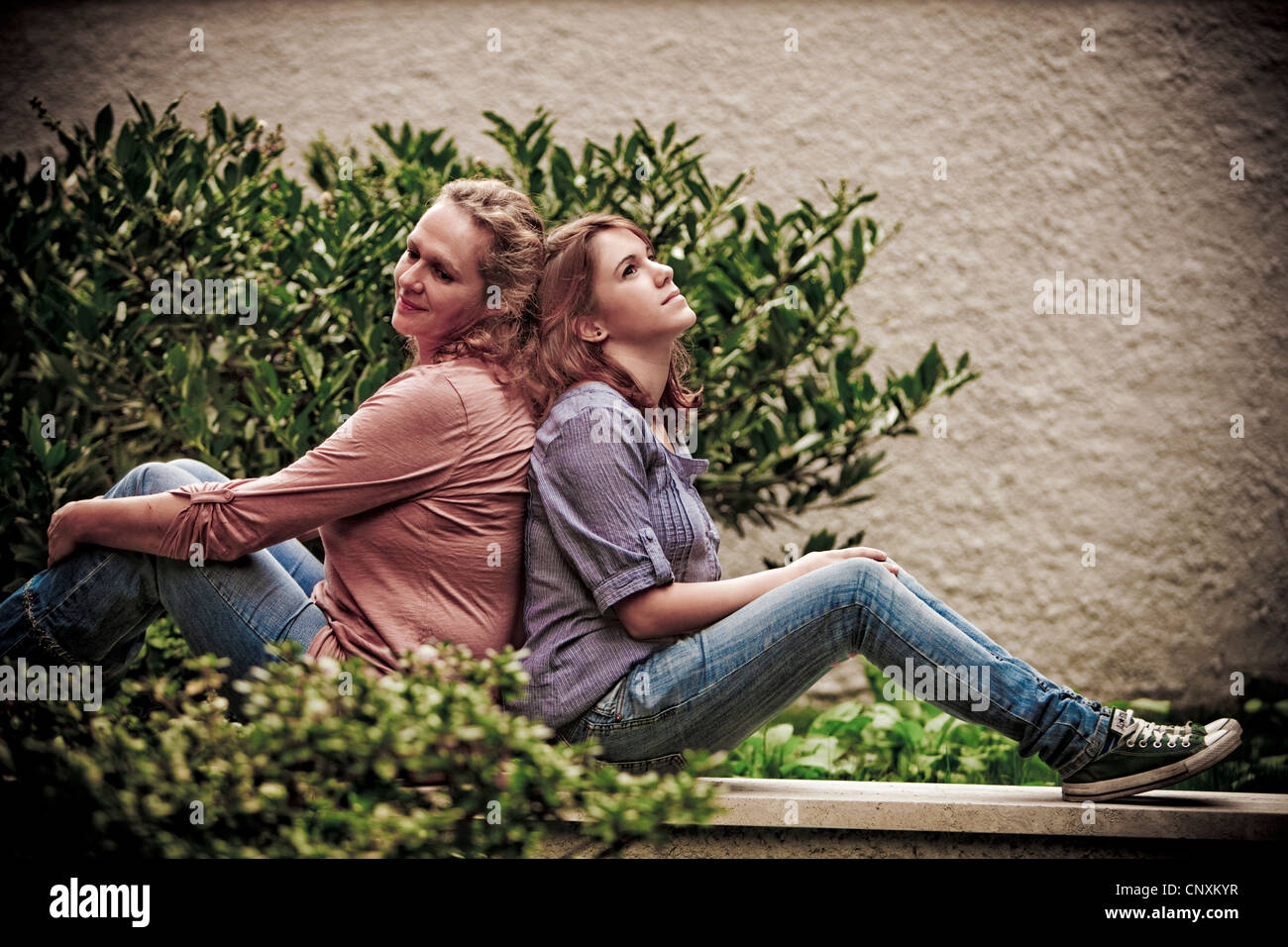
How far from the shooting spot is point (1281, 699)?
466cm

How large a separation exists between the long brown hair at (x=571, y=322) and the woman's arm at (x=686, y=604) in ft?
1.57

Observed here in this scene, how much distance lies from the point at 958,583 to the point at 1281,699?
140 centimetres

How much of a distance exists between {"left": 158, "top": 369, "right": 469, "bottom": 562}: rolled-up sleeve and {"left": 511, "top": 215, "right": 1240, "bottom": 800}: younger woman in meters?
0.23

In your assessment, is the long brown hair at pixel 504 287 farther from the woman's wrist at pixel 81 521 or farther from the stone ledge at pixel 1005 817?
the stone ledge at pixel 1005 817

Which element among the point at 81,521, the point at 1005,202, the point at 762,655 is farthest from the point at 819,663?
the point at 1005,202

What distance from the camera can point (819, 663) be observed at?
7.50 ft

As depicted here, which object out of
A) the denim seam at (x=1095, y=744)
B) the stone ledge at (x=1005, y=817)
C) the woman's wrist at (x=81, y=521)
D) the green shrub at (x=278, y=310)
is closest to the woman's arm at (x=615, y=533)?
the stone ledge at (x=1005, y=817)

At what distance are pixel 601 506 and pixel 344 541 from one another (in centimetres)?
55

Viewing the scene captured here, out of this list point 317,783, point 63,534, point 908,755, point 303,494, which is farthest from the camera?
point 908,755

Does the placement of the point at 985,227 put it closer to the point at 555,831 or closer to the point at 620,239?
the point at 620,239

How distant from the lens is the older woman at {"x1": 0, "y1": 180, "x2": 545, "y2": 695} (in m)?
2.23

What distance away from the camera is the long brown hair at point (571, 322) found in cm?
248

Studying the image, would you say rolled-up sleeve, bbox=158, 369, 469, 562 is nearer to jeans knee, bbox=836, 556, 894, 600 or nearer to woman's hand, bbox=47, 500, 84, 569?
woman's hand, bbox=47, 500, 84, 569

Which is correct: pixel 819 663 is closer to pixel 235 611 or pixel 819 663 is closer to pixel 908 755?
pixel 235 611
